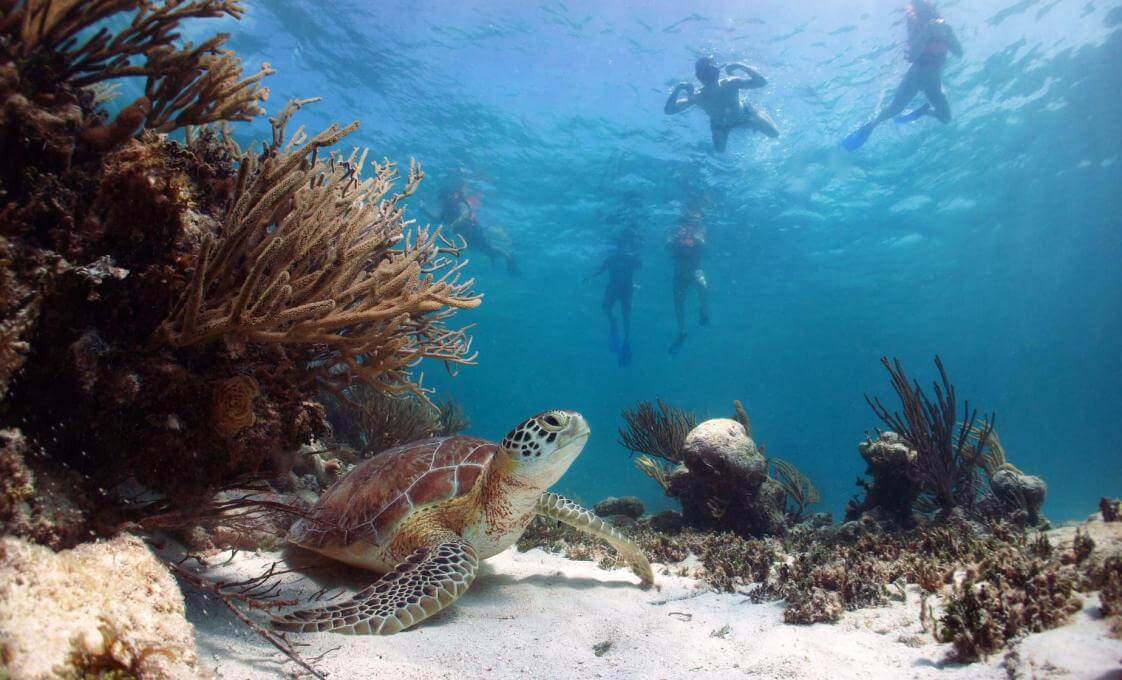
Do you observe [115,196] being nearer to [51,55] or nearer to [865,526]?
[51,55]

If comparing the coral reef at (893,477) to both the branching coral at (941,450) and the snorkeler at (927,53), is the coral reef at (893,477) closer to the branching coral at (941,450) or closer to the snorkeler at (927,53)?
the branching coral at (941,450)

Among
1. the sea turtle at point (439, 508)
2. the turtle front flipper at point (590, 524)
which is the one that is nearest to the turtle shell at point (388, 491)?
the sea turtle at point (439, 508)

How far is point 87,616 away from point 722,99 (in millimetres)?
19104

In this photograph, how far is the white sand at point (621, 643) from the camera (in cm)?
195

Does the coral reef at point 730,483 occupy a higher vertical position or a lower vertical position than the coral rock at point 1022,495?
lower

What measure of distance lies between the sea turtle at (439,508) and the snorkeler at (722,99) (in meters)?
16.1

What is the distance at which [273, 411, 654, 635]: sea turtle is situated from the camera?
3.21 m

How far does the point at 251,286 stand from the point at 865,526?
273 inches

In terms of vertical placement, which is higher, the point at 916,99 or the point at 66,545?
the point at 916,99

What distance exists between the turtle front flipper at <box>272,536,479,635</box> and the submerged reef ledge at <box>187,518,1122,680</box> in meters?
0.07

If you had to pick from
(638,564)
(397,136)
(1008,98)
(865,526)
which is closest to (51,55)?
(638,564)

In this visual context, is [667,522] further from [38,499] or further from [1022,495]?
[38,499]

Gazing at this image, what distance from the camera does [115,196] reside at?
189cm

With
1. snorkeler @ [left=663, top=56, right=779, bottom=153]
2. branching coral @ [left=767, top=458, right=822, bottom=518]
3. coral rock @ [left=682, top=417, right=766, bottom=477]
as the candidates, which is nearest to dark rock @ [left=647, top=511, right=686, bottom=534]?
coral rock @ [left=682, top=417, right=766, bottom=477]
